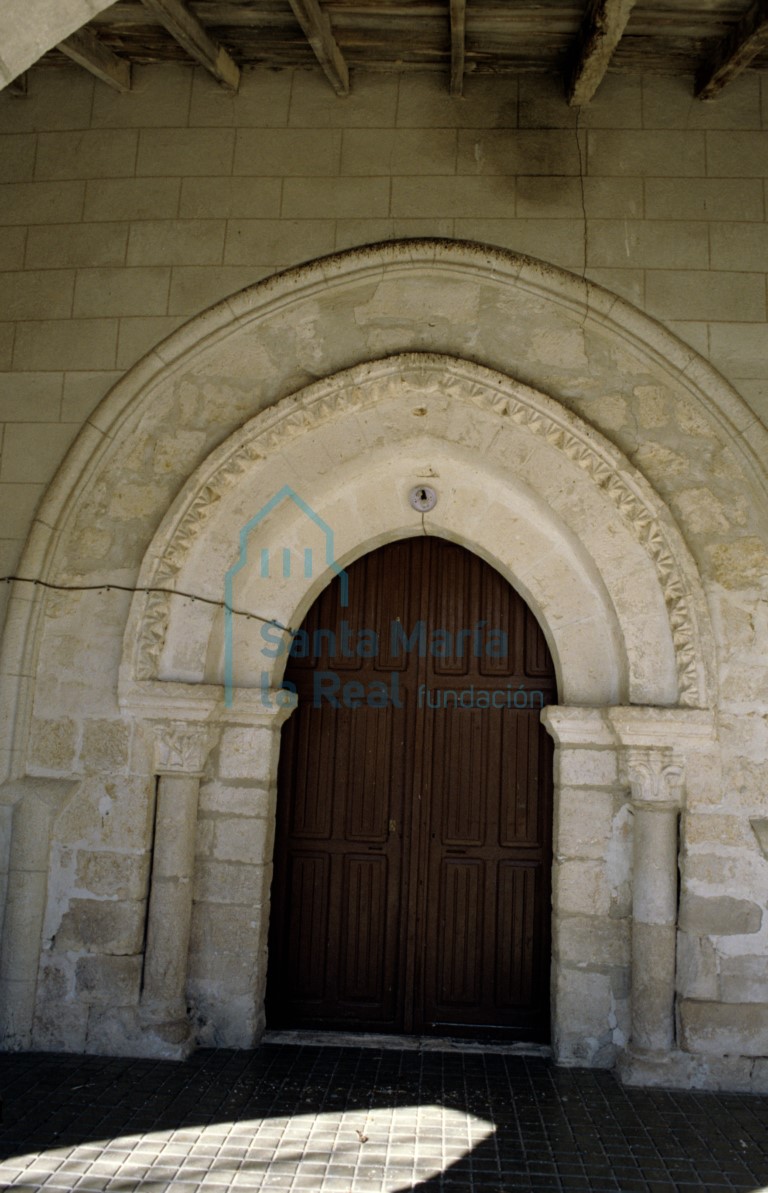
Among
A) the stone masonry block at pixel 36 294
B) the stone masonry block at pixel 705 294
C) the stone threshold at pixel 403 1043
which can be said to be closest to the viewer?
the stone threshold at pixel 403 1043

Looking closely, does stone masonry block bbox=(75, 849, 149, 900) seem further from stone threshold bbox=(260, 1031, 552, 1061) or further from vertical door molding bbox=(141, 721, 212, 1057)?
stone threshold bbox=(260, 1031, 552, 1061)

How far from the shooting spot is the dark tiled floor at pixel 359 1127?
110 inches

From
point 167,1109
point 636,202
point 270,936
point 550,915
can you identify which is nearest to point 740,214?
point 636,202

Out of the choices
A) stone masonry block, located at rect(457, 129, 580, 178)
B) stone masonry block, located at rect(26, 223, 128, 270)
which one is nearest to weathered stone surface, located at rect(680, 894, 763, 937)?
stone masonry block, located at rect(457, 129, 580, 178)

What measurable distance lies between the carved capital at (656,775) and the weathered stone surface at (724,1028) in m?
0.77

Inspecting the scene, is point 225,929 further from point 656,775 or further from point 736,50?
point 736,50

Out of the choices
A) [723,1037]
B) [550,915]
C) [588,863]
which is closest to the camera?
[723,1037]

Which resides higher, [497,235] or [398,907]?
[497,235]

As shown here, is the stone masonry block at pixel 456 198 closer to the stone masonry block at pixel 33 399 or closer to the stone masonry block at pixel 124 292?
the stone masonry block at pixel 124 292

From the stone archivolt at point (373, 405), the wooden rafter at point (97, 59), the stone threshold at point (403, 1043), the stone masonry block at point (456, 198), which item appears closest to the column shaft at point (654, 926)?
the stone threshold at point (403, 1043)

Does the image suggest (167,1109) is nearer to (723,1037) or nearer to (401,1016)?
(401,1016)

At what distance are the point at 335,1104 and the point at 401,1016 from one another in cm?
81

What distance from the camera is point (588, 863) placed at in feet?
12.4

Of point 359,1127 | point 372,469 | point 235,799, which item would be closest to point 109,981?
point 235,799
